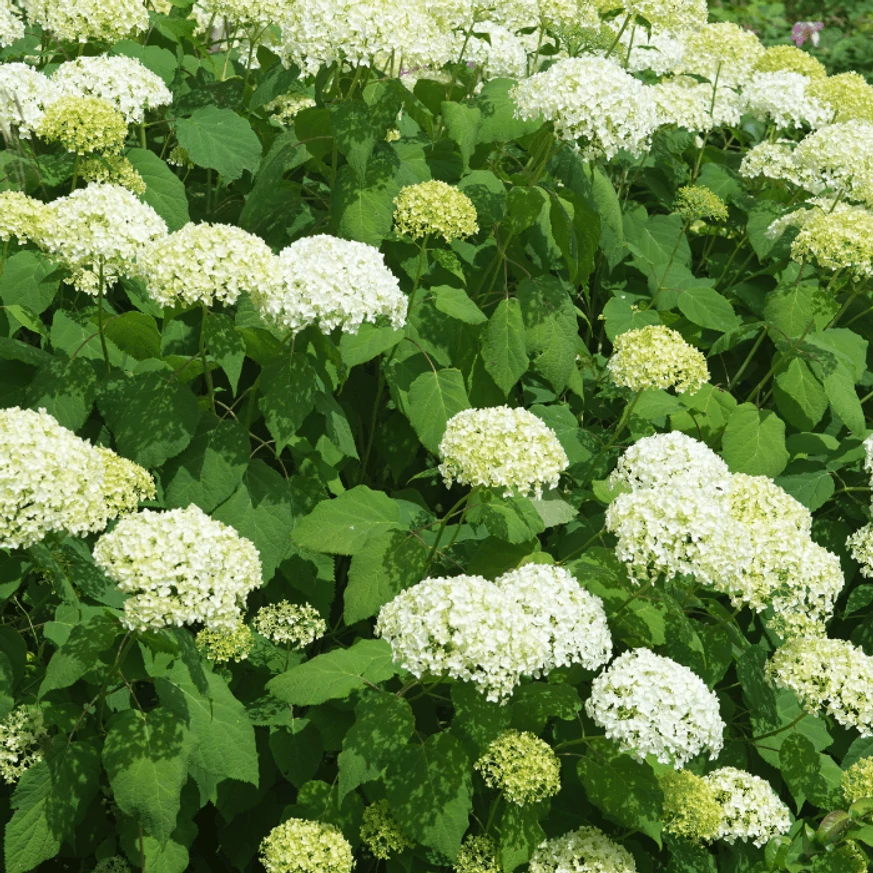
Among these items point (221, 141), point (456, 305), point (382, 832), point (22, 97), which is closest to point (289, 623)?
point (382, 832)

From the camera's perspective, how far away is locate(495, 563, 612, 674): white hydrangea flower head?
3404mm

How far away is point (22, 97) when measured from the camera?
4.55 metres

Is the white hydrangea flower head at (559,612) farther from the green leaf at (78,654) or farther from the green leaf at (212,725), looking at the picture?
the green leaf at (78,654)

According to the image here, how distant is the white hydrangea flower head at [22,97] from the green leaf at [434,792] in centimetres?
273

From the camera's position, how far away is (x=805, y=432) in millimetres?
5277

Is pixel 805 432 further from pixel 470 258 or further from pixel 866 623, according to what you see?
pixel 470 258

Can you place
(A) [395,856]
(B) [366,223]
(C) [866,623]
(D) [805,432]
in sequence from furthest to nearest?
(D) [805,432] → (C) [866,623] → (B) [366,223] → (A) [395,856]

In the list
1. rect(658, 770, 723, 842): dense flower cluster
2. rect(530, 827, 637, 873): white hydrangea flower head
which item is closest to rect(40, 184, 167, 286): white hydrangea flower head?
rect(530, 827, 637, 873): white hydrangea flower head

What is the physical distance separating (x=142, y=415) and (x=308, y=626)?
917mm

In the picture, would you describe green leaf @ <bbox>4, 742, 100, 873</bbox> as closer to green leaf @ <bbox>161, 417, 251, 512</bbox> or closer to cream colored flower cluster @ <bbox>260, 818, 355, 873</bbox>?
cream colored flower cluster @ <bbox>260, 818, 355, 873</bbox>

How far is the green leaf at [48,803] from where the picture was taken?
10.9 feet

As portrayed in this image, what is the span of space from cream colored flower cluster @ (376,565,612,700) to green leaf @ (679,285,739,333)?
7.37ft

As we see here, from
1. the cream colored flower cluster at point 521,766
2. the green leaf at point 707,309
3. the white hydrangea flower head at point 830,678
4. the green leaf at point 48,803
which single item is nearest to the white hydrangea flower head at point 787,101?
the green leaf at point 707,309

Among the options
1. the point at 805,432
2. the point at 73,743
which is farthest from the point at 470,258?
the point at 73,743
